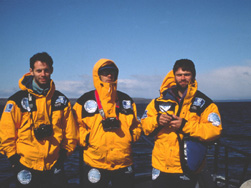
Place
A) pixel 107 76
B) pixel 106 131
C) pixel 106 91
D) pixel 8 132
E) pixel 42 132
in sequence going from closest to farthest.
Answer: pixel 8 132 < pixel 42 132 < pixel 106 131 < pixel 106 91 < pixel 107 76

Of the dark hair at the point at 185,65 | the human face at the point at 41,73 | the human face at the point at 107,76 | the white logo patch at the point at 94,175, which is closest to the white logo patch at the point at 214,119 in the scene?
the dark hair at the point at 185,65

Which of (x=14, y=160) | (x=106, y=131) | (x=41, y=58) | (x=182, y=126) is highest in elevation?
(x=41, y=58)

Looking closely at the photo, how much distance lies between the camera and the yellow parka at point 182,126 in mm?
2898

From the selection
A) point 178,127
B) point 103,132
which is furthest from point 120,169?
point 178,127

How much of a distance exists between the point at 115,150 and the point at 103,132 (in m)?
0.34

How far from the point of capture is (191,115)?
3076 millimetres

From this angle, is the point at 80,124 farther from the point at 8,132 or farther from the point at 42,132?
the point at 8,132

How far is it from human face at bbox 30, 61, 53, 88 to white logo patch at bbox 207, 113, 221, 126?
2.61 metres

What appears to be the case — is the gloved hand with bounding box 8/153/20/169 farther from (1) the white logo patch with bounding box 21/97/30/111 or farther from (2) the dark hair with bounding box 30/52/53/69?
(2) the dark hair with bounding box 30/52/53/69

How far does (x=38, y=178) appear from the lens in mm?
→ 2973

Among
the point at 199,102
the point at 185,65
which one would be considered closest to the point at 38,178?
the point at 199,102

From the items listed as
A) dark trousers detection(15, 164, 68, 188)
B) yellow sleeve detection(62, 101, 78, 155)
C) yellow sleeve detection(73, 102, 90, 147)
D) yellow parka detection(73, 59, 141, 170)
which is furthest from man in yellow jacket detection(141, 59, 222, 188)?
dark trousers detection(15, 164, 68, 188)

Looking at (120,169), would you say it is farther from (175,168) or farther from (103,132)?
(175,168)

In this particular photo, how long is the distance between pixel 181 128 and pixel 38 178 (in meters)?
2.24
